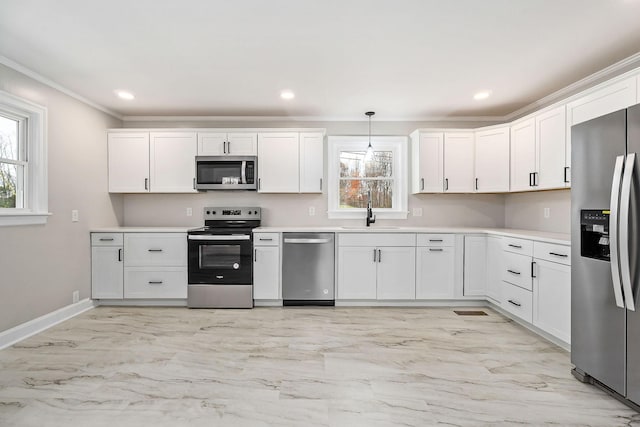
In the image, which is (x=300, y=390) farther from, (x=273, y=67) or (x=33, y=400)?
(x=273, y=67)

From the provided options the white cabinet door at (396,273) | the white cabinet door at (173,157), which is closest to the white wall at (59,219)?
the white cabinet door at (173,157)

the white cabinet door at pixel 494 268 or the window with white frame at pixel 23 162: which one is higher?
the window with white frame at pixel 23 162

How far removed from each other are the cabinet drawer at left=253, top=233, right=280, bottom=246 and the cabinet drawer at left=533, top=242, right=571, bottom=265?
261 centimetres

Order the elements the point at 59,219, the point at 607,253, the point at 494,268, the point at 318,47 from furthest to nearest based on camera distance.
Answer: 1. the point at 494,268
2. the point at 59,219
3. the point at 318,47
4. the point at 607,253

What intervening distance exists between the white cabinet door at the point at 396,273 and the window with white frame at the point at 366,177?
781mm

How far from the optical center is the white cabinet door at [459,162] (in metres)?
4.14

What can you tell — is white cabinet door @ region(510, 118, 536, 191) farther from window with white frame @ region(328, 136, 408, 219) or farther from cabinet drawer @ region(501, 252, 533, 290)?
window with white frame @ region(328, 136, 408, 219)

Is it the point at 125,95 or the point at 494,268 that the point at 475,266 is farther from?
the point at 125,95

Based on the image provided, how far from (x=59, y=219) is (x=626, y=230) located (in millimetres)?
4605

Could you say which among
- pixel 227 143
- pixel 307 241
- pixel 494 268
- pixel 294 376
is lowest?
pixel 294 376

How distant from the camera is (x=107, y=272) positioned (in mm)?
3848

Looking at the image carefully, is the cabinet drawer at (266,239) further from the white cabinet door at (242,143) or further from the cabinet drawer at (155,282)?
the white cabinet door at (242,143)

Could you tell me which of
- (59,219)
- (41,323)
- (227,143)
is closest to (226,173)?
(227,143)

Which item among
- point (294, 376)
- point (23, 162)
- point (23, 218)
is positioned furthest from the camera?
point (23, 162)
